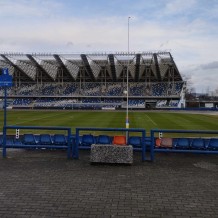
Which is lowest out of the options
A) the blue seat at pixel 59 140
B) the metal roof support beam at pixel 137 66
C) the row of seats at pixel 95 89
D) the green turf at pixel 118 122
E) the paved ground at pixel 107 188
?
the paved ground at pixel 107 188

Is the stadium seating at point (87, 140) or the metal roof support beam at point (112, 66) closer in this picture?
the stadium seating at point (87, 140)

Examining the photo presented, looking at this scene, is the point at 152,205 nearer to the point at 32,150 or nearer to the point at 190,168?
the point at 190,168

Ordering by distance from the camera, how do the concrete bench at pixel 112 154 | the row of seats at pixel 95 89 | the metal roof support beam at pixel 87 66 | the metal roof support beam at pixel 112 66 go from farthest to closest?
the row of seats at pixel 95 89 < the metal roof support beam at pixel 87 66 < the metal roof support beam at pixel 112 66 < the concrete bench at pixel 112 154

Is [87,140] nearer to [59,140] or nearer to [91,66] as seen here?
[59,140]

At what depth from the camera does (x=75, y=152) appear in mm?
12586

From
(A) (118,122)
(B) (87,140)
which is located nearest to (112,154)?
(B) (87,140)

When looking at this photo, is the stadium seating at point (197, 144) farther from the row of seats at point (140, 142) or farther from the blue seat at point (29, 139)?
the blue seat at point (29, 139)

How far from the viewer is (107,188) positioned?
8.35 meters

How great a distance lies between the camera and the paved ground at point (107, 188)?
22.0 ft

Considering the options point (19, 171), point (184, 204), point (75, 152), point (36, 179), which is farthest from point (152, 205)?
point (75, 152)

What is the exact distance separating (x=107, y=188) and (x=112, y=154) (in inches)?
117

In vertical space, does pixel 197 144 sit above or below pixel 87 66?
below

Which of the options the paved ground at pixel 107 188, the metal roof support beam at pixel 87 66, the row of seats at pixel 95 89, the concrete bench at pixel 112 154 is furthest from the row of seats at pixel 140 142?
the row of seats at pixel 95 89

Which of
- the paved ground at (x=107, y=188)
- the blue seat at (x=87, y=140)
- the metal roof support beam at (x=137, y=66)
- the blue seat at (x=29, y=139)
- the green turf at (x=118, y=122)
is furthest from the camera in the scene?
the metal roof support beam at (x=137, y=66)
